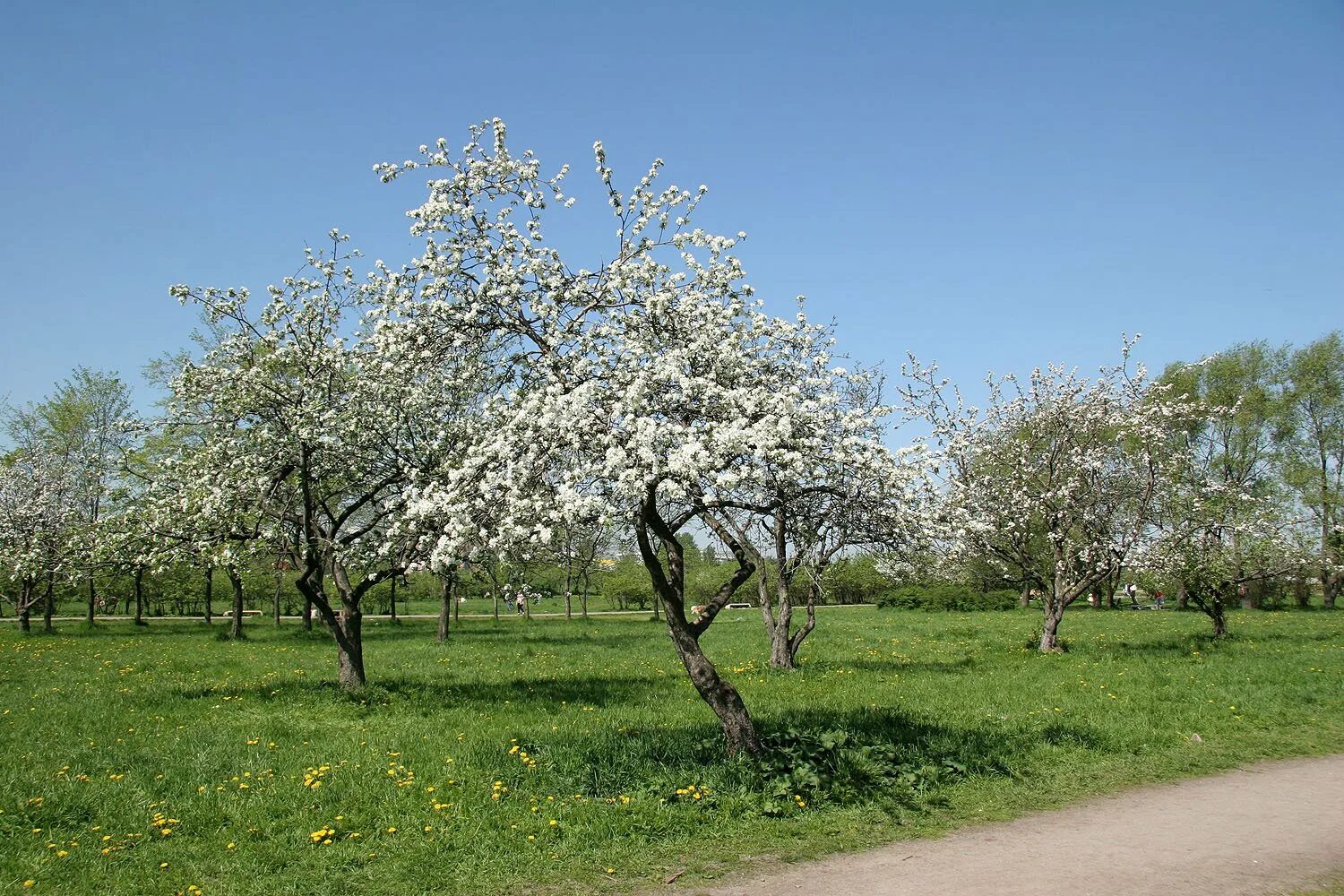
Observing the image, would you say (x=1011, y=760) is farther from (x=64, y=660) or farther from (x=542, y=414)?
(x=64, y=660)

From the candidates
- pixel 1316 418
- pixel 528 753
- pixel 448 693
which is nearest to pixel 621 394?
pixel 528 753

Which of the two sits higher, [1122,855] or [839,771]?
[839,771]

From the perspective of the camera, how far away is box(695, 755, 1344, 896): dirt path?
25.2 feet

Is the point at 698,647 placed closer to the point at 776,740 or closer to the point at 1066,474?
the point at 776,740

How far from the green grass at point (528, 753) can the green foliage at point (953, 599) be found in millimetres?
32613

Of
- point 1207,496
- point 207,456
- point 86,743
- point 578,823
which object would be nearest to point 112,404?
point 207,456

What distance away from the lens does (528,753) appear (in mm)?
11391

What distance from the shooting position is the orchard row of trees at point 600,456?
9836 mm

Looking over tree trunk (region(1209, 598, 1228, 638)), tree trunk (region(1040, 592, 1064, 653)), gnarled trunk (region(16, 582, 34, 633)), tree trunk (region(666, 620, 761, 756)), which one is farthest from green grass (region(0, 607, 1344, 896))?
gnarled trunk (region(16, 582, 34, 633))

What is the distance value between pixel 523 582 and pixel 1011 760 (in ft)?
25.8

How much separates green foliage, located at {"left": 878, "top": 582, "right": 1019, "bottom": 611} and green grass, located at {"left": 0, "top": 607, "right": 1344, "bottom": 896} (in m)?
32.6

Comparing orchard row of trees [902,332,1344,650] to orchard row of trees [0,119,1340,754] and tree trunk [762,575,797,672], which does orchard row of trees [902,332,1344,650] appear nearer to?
orchard row of trees [0,119,1340,754]

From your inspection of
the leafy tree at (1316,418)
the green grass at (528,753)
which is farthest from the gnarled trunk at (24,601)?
the leafy tree at (1316,418)

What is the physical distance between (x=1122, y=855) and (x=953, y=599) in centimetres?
5018
